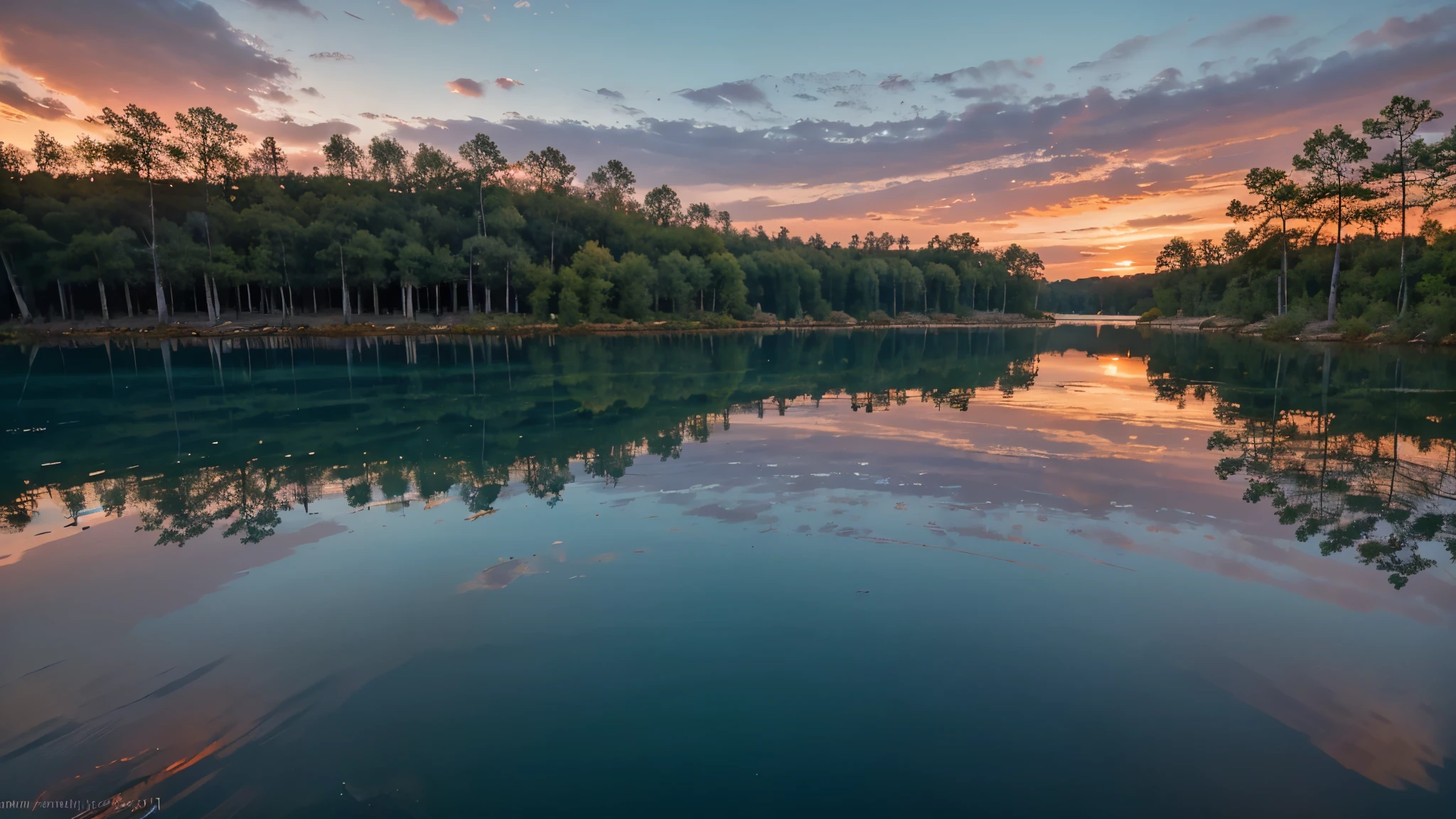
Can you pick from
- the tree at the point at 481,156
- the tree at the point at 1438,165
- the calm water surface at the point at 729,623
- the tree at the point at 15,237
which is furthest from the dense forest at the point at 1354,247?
the tree at the point at 15,237

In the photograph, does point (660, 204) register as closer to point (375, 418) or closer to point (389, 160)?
point (389, 160)

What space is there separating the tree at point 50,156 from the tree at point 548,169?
5183 cm

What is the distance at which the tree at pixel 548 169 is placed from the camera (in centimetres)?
9769

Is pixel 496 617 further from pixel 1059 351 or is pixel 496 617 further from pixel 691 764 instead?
pixel 1059 351

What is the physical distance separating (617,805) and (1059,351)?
48.1m

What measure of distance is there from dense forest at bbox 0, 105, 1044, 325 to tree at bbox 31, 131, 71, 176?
176 mm

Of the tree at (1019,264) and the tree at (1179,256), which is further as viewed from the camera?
the tree at (1019,264)

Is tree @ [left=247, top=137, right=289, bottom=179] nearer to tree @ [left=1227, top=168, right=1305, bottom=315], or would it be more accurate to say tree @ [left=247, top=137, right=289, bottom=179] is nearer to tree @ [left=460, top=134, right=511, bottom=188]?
tree @ [left=460, top=134, right=511, bottom=188]

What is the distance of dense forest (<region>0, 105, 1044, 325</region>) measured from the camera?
66.1 m

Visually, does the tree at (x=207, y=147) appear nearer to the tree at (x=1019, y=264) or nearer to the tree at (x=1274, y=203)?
the tree at (x=1274, y=203)

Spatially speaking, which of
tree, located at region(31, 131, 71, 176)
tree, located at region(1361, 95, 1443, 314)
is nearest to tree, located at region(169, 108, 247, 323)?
tree, located at region(31, 131, 71, 176)

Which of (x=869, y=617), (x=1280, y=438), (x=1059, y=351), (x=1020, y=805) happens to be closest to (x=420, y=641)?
(x=869, y=617)

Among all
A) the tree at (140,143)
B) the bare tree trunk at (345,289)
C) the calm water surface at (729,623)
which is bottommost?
the calm water surface at (729,623)

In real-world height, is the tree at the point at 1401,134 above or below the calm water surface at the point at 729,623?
above
